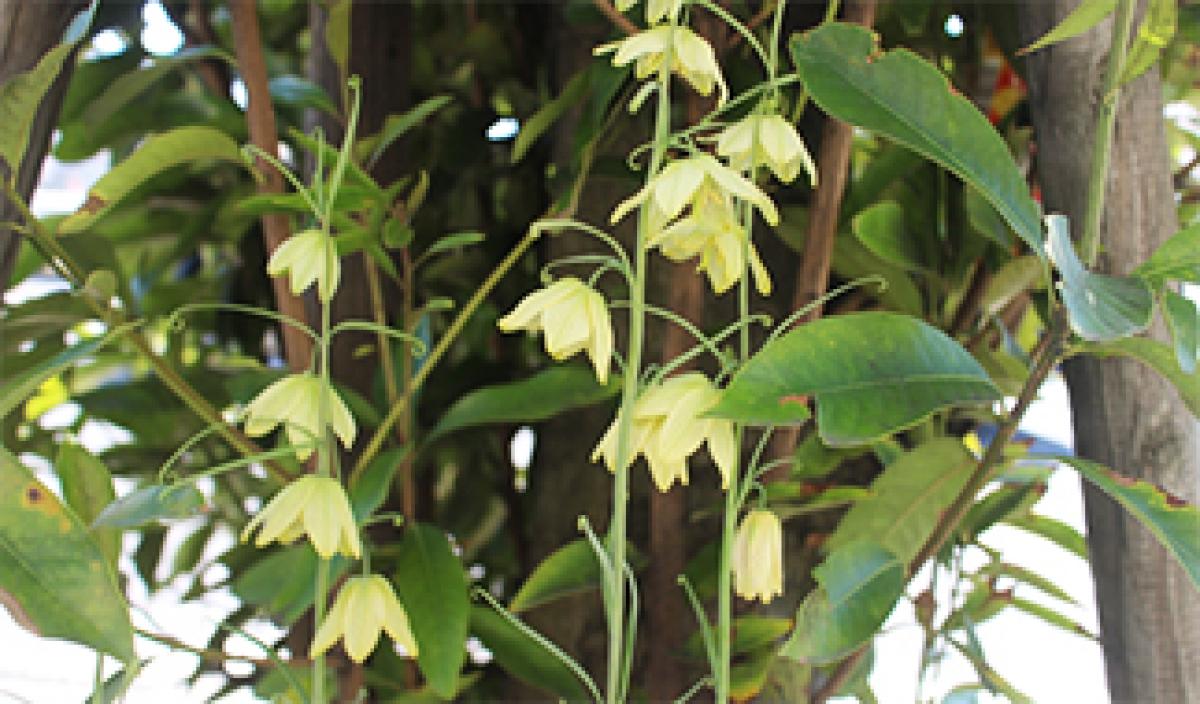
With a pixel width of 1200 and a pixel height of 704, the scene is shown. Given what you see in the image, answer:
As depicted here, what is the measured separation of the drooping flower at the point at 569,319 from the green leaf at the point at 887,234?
0.27 m

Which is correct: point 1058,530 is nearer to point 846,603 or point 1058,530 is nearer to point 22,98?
point 846,603

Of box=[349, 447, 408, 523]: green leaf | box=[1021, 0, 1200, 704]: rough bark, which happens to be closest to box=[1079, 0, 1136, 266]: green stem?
box=[1021, 0, 1200, 704]: rough bark

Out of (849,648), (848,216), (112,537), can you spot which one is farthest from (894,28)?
(112,537)

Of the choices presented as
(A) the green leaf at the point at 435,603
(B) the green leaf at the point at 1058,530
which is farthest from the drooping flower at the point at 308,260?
(B) the green leaf at the point at 1058,530

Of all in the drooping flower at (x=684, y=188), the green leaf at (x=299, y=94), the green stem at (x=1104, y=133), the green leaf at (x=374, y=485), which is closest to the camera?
the drooping flower at (x=684, y=188)

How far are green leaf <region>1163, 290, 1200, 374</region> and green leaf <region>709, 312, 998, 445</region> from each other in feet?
0.21

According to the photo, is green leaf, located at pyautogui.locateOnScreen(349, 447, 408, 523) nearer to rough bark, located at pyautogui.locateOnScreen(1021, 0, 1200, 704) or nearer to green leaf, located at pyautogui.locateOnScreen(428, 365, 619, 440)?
green leaf, located at pyautogui.locateOnScreen(428, 365, 619, 440)

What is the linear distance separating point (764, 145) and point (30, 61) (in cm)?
40

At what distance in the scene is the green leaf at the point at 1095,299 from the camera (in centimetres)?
33

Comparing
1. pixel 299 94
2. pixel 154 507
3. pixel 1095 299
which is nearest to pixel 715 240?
pixel 1095 299

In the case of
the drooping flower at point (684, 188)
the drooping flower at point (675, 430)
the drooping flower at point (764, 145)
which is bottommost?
the drooping flower at point (675, 430)

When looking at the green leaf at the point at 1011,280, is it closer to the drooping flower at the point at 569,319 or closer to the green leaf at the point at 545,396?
the green leaf at the point at 545,396

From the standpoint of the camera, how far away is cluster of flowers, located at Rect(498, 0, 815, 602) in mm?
330

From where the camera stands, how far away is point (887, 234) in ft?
1.99
